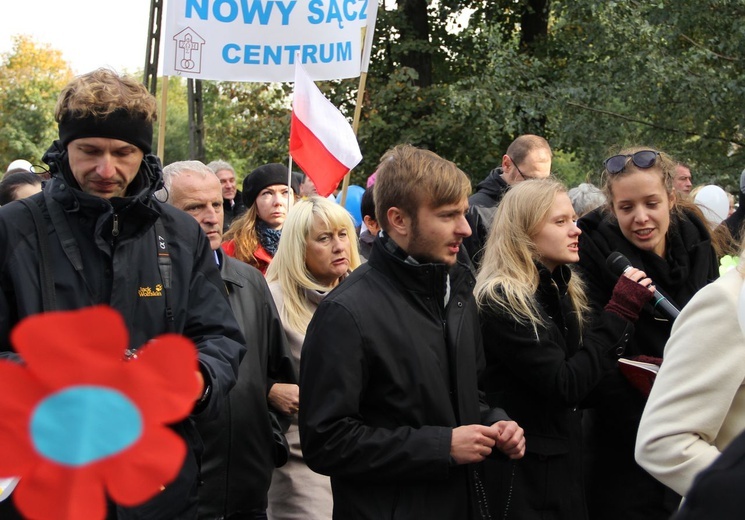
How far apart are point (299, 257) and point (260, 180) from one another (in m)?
1.80

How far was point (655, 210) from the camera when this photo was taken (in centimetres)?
432

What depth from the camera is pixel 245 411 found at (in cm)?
401

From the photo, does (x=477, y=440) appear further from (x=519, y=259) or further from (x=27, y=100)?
(x=27, y=100)

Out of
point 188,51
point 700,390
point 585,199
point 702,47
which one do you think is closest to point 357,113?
point 188,51

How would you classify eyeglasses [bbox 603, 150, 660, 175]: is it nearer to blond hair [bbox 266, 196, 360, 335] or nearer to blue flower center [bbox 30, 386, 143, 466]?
blond hair [bbox 266, 196, 360, 335]

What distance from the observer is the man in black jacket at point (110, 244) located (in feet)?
9.20

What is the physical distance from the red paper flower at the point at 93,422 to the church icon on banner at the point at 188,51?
5760 millimetres

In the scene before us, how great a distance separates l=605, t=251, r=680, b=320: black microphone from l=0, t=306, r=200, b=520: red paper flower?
2.90m

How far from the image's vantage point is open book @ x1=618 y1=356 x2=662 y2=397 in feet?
12.7

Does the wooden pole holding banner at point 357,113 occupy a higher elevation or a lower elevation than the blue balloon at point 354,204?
higher

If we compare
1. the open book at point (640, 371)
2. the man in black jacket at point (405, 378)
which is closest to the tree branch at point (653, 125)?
the open book at point (640, 371)

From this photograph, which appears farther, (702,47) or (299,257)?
(702,47)

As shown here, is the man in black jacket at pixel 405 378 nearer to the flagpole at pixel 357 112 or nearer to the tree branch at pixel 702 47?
the flagpole at pixel 357 112

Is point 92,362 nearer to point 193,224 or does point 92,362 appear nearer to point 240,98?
point 193,224
